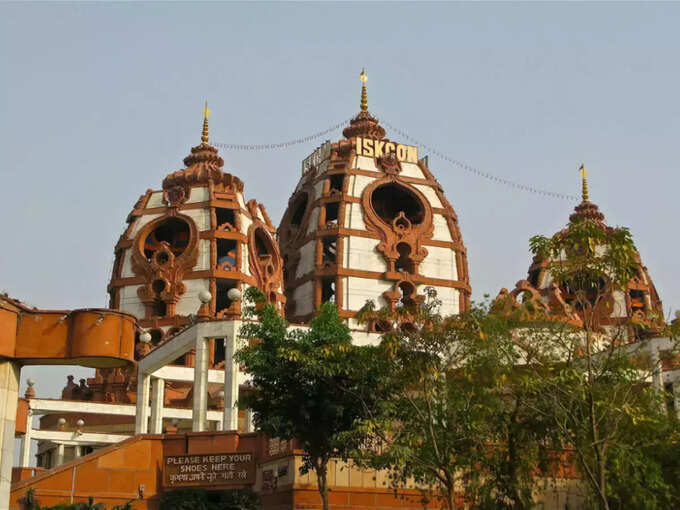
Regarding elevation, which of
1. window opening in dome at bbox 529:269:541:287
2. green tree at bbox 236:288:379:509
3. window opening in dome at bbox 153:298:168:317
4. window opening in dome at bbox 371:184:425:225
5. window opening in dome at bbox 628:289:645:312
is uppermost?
window opening in dome at bbox 371:184:425:225

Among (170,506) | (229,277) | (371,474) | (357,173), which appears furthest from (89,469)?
(357,173)

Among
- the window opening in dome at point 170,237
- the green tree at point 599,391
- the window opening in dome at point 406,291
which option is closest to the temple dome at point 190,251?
the window opening in dome at point 170,237

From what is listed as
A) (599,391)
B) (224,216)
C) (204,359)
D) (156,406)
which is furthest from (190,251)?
(599,391)

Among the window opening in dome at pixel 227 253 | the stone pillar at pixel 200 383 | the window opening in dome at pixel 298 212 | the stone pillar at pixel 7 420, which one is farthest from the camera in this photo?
the window opening in dome at pixel 298 212

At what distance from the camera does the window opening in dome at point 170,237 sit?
2480 inches

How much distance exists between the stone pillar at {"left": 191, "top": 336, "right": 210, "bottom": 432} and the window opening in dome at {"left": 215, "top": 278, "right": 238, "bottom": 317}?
21518mm

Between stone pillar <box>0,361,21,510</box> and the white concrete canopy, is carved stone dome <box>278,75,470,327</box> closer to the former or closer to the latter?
the white concrete canopy

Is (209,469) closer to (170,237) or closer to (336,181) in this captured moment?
(170,237)

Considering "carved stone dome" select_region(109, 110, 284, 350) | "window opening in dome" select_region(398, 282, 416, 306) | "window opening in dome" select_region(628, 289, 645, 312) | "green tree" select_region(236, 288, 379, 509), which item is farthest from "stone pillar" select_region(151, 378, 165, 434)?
"window opening in dome" select_region(628, 289, 645, 312)

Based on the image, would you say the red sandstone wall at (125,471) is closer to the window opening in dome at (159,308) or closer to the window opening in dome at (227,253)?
the window opening in dome at (159,308)

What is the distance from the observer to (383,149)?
68938mm

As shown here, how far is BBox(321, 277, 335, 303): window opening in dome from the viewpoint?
212 ft

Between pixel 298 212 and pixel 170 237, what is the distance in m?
10.7

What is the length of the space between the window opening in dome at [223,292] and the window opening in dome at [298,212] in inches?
346
